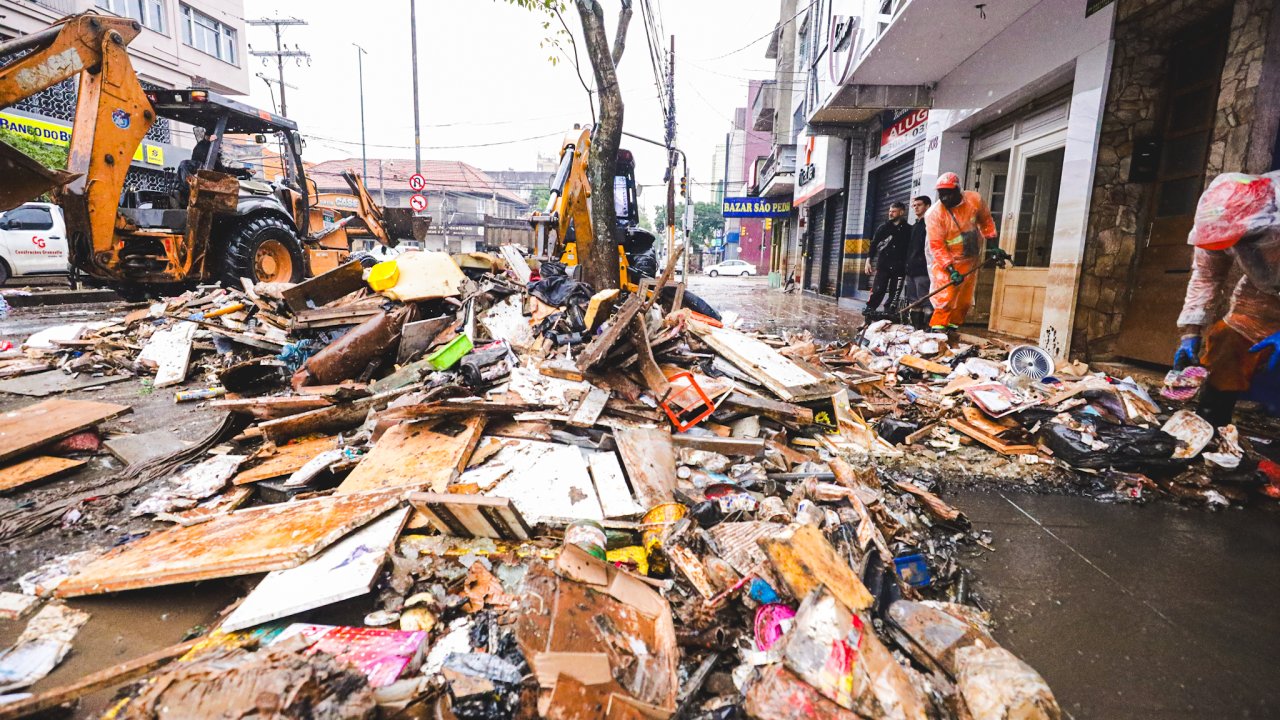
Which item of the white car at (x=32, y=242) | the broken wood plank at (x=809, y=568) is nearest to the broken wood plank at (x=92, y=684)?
the broken wood plank at (x=809, y=568)

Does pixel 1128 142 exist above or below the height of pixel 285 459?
above

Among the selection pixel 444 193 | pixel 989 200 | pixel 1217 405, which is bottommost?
pixel 1217 405

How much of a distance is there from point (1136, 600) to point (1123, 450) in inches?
62.8

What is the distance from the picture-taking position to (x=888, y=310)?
27.6 feet

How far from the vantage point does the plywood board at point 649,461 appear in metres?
2.73

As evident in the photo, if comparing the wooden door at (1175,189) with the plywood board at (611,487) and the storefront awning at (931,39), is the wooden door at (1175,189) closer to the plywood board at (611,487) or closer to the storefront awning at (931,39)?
the storefront awning at (931,39)

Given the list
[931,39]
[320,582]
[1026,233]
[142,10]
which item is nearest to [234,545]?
[320,582]

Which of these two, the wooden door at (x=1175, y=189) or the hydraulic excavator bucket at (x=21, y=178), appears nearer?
the hydraulic excavator bucket at (x=21, y=178)

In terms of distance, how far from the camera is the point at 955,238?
6.16 meters

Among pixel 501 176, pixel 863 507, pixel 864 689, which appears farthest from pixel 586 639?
pixel 501 176

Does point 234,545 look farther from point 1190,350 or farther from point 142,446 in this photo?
point 1190,350

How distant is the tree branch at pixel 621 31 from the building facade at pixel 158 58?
47.1 feet

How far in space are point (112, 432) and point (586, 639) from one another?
13.7 ft

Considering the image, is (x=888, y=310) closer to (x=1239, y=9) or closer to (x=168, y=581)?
(x=1239, y=9)
